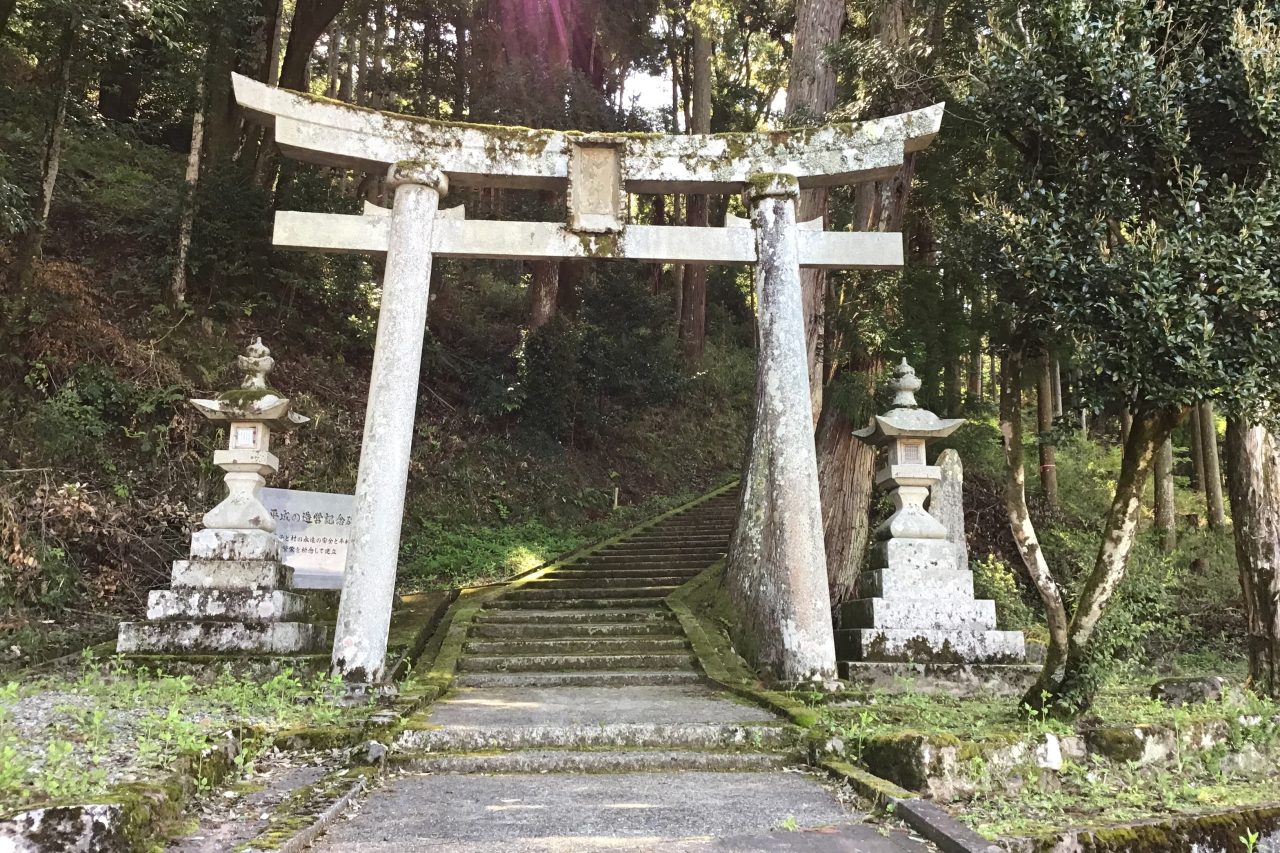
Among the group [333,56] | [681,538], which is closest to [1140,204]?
[681,538]

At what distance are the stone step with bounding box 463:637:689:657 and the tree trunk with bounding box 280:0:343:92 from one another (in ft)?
35.3

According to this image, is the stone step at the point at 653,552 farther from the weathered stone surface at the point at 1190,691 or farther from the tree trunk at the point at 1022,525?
the tree trunk at the point at 1022,525

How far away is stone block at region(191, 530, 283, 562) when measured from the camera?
7086 millimetres

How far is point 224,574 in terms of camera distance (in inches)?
277

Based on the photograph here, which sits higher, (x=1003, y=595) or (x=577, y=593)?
(x=1003, y=595)

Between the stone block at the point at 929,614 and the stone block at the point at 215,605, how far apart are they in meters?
5.08

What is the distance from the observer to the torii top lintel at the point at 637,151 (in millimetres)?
7262

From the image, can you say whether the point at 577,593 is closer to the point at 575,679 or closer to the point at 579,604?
the point at 579,604

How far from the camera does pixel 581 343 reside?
1706 centimetres

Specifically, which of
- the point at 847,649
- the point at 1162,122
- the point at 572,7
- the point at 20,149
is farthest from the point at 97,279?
the point at 1162,122

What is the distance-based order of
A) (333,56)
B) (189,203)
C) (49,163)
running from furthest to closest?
1. (333,56)
2. (189,203)
3. (49,163)

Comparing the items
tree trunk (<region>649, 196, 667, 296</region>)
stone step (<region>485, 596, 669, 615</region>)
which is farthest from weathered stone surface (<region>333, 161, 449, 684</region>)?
tree trunk (<region>649, 196, 667, 296</region>)

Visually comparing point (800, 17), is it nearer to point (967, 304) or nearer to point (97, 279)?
point (967, 304)

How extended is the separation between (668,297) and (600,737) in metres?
14.8
